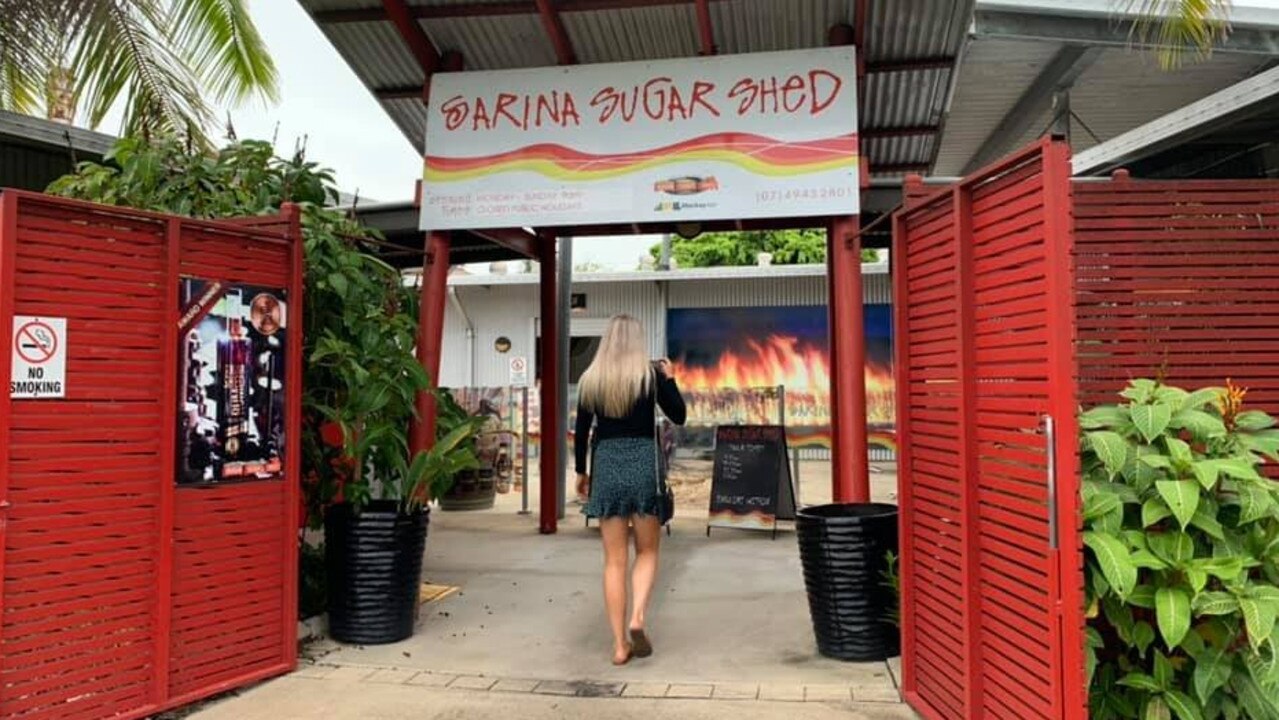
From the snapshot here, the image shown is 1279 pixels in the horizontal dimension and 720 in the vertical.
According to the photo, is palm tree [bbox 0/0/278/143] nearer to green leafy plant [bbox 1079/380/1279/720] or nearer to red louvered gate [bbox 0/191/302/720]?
red louvered gate [bbox 0/191/302/720]

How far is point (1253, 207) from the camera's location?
12.5ft

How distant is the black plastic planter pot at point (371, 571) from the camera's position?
502 centimetres

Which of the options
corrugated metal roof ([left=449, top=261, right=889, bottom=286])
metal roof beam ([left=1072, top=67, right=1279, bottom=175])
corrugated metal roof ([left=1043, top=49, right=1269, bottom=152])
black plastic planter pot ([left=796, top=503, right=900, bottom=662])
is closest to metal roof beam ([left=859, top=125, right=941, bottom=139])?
corrugated metal roof ([left=1043, top=49, right=1269, bottom=152])

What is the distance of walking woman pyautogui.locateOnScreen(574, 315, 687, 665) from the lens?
15.5 ft

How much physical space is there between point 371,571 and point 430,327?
198 cm

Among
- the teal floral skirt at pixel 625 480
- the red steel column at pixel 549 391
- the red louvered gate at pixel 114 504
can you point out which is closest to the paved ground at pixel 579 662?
the red louvered gate at pixel 114 504

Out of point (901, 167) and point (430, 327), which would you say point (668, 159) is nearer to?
point (430, 327)

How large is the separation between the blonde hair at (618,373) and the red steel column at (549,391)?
4061 millimetres

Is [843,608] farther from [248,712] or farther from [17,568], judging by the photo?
[17,568]

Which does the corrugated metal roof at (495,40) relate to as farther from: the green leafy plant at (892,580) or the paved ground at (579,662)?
the green leafy plant at (892,580)

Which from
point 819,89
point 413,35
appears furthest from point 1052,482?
point 413,35

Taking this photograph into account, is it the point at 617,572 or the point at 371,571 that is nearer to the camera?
the point at 617,572

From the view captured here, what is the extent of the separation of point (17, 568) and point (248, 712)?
1178 mm

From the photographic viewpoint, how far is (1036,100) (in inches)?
332
